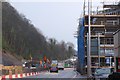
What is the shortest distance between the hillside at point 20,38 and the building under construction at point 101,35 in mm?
43564

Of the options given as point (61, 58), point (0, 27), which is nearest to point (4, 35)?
point (0, 27)

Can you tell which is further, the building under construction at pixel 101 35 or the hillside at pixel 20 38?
the hillside at pixel 20 38

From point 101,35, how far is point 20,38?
206 ft

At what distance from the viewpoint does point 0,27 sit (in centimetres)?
12112

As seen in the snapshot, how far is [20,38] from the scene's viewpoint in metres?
142

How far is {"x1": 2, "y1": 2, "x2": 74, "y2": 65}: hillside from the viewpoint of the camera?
5177 inches

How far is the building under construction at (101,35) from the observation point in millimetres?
77250

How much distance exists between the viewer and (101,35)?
83.6m

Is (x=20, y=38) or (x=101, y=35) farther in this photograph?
(x=20, y=38)

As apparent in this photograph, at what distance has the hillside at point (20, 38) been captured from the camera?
131500 mm

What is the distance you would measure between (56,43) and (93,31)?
378 ft

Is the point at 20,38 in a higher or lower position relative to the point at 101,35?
higher

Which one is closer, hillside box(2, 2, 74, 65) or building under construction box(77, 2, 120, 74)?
building under construction box(77, 2, 120, 74)

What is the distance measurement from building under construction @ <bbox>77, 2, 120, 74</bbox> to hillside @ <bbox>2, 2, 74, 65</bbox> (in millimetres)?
→ 43564
